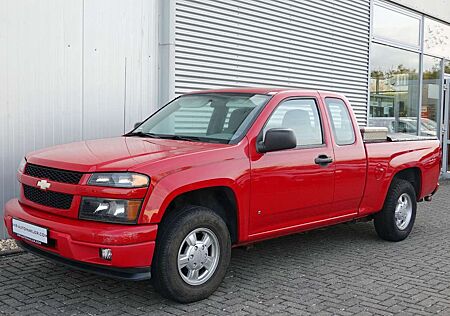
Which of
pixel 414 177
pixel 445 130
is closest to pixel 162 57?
pixel 414 177

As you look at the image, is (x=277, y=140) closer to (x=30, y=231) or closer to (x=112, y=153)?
(x=112, y=153)

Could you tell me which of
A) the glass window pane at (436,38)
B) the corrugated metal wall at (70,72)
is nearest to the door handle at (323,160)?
the corrugated metal wall at (70,72)

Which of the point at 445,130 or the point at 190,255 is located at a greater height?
the point at 445,130

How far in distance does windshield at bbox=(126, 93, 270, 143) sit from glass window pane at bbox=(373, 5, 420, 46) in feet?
27.7

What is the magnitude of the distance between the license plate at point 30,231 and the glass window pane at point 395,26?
10543 mm

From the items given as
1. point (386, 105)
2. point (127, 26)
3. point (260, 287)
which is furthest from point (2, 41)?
point (386, 105)

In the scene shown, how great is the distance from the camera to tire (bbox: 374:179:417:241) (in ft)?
23.2

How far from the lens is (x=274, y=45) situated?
1047cm

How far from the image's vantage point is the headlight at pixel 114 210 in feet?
14.1

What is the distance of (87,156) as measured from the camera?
15.5 feet

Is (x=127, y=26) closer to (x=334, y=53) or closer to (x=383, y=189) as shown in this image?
(x=383, y=189)

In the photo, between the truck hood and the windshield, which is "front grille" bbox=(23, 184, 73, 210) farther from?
the windshield

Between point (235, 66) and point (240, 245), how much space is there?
16.3 ft

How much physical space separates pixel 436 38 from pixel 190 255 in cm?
1314
